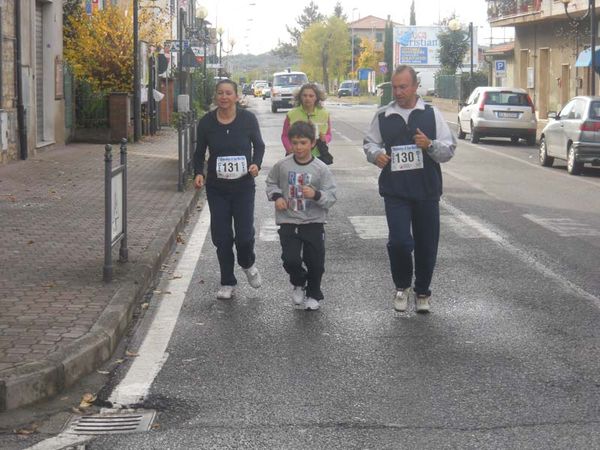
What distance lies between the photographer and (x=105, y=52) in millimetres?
31672

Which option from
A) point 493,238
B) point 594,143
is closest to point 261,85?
point 594,143

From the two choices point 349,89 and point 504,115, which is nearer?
point 504,115

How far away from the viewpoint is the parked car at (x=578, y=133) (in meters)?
22.4

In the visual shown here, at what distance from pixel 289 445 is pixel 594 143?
59.1 ft

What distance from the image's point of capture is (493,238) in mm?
13062

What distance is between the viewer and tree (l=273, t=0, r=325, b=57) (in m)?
183

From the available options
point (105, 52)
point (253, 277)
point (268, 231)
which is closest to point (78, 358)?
point (253, 277)

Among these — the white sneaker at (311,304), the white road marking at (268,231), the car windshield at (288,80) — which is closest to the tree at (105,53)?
the white road marking at (268,231)

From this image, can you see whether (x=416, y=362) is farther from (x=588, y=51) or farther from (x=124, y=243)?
(x=588, y=51)

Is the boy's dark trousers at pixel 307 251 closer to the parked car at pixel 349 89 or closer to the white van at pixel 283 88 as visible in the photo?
the white van at pixel 283 88

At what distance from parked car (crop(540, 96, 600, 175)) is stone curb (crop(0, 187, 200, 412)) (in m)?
14.3

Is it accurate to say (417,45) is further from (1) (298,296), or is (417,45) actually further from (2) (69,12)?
(1) (298,296)

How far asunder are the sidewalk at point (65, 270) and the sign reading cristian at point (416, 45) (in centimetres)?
8931

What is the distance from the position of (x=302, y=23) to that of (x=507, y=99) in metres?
155
